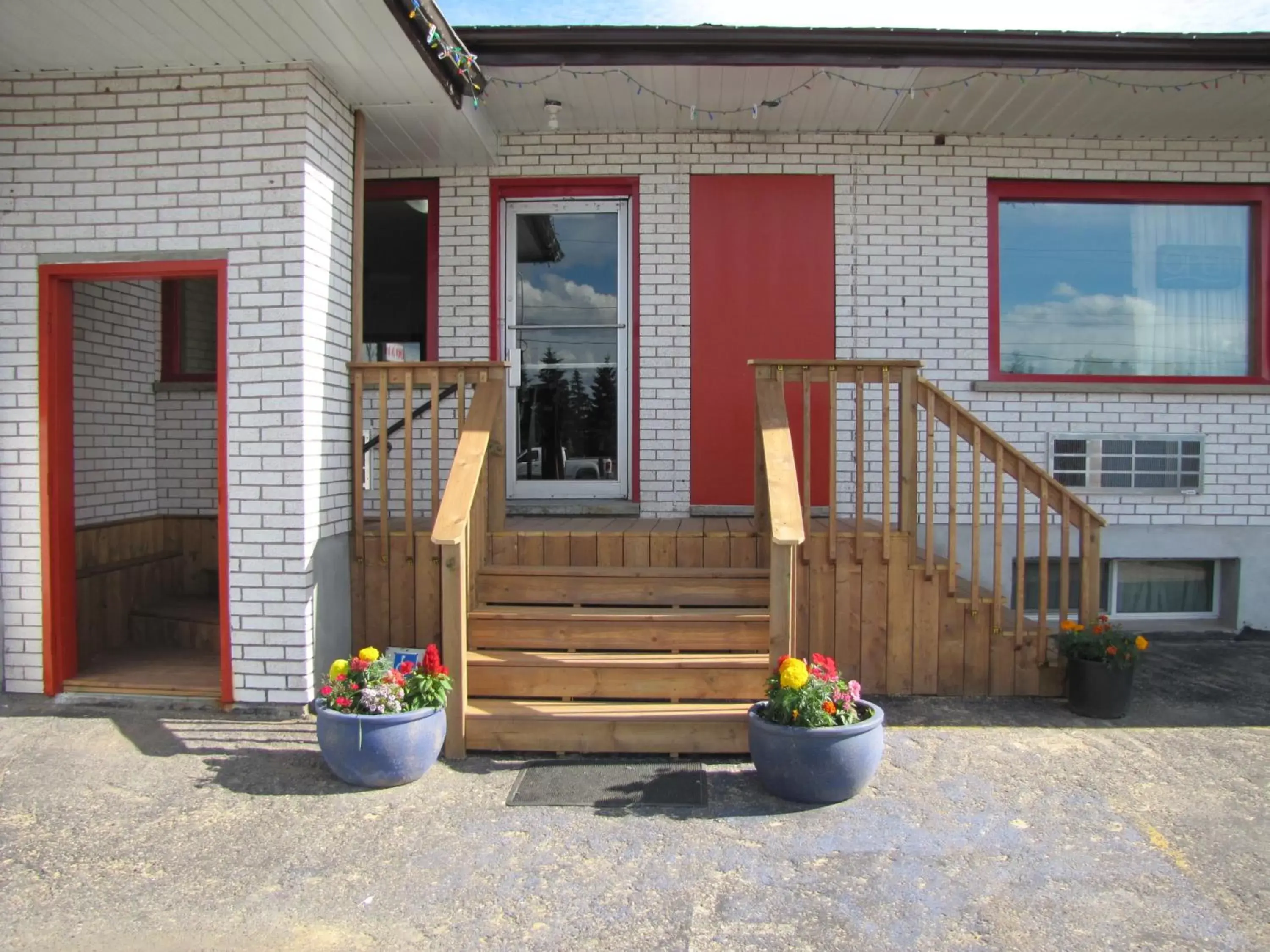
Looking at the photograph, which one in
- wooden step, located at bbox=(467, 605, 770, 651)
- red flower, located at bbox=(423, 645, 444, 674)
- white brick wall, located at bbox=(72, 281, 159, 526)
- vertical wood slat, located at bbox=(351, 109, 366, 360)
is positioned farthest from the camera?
white brick wall, located at bbox=(72, 281, 159, 526)

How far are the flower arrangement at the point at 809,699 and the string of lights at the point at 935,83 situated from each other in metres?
3.62

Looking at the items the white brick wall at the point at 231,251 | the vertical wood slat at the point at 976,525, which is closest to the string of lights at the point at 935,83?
the white brick wall at the point at 231,251

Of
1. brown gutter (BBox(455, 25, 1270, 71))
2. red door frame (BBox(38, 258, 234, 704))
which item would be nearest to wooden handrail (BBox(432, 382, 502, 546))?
red door frame (BBox(38, 258, 234, 704))

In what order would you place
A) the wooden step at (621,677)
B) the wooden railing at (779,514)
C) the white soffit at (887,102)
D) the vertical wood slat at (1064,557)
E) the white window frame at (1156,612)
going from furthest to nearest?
1. the white window frame at (1156,612)
2. the white soffit at (887,102)
3. the vertical wood slat at (1064,557)
4. the wooden step at (621,677)
5. the wooden railing at (779,514)

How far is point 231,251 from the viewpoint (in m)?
4.98

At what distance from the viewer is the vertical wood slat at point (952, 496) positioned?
16.9 feet

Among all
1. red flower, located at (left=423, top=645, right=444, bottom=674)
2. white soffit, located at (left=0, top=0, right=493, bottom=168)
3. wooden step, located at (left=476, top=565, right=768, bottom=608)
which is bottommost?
red flower, located at (left=423, top=645, right=444, bottom=674)

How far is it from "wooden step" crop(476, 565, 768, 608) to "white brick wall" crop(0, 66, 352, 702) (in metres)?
1.04

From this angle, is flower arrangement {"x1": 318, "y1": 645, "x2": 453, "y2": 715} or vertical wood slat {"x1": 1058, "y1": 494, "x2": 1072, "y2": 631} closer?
flower arrangement {"x1": 318, "y1": 645, "x2": 453, "y2": 715}

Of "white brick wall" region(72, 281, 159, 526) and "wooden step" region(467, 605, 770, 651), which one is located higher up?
"white brick wall" region(72, 281, 159, 526)

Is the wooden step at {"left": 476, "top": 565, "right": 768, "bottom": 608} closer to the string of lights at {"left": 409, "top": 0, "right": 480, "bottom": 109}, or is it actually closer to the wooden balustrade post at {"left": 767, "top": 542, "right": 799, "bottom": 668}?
the wooden balustrade post at {"left": 767, "top": 542, "right": 799, "bottom": 668}

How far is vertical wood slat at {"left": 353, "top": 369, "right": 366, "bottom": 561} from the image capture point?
17.9ft

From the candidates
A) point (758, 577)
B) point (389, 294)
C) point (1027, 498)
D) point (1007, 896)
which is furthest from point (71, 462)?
point (1027, 498)

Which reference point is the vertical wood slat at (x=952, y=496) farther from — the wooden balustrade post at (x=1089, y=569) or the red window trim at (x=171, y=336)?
the red window trim at (x=171, y=336)
